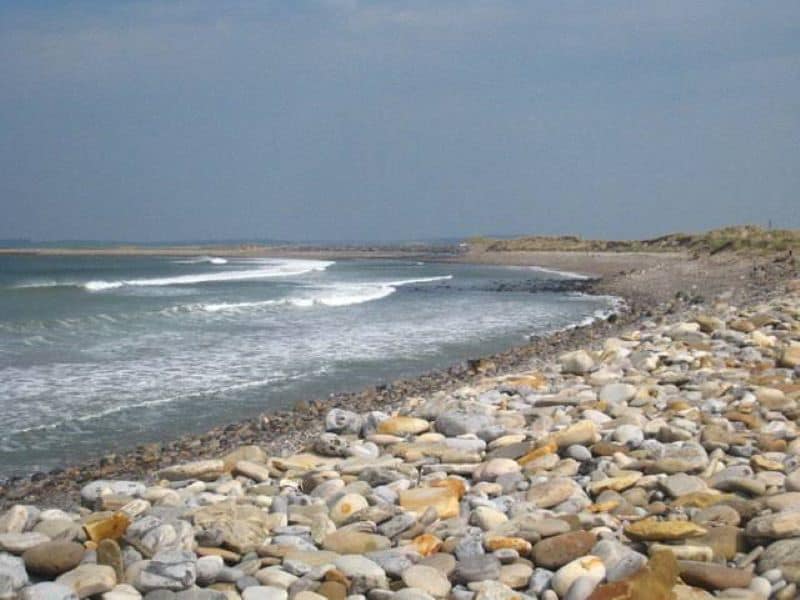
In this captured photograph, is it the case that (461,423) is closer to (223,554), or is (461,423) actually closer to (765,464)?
(765,464)

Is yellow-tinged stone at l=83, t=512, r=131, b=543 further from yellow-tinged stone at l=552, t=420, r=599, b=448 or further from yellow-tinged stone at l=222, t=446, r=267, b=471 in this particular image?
yellow-tinged stone at l=552, t=420, r=599, b=448

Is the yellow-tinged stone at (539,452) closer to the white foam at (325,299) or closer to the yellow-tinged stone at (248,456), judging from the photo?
the yellow-tinged stone at (248,456)

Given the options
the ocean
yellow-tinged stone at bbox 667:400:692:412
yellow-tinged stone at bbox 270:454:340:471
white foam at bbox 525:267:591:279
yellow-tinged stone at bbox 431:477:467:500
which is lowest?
the ocean

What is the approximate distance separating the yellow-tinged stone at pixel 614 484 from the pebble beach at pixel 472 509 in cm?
2

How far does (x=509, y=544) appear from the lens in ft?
12.9

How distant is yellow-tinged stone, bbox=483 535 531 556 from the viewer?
154 inches

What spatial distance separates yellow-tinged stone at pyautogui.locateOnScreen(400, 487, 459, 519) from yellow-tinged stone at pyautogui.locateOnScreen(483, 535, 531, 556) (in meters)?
0.55

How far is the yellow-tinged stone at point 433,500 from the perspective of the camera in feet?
14.9

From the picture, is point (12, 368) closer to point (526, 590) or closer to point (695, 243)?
point (526, 590)

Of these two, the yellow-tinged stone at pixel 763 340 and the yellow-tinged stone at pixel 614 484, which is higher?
the yellow-tinged stone at pixel 763 340

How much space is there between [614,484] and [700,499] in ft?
1.68

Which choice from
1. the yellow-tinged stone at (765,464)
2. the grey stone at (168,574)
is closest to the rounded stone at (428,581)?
the grey stone at (168,574)

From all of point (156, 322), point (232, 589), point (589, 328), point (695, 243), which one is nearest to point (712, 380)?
point (232, 589)

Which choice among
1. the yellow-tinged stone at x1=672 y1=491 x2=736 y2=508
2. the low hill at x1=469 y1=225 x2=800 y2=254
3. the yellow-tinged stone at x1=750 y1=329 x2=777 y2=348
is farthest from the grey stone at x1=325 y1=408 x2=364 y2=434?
the low hill at x1=469 y1=225 x2=800 y2=254
